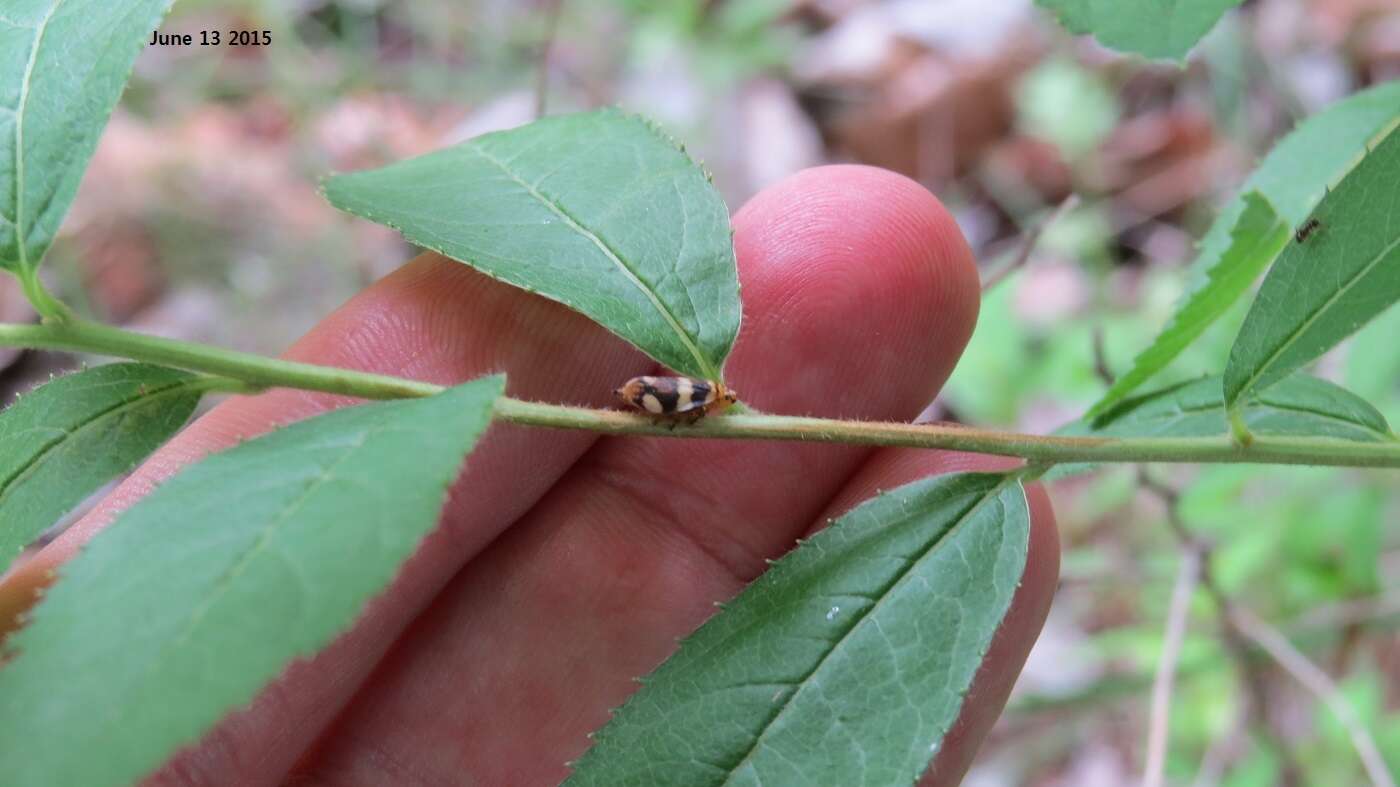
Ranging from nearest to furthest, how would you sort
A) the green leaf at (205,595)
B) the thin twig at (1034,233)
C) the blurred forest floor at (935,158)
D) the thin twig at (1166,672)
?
the green leaf at (205,595) → the thin twig at (1034,233) → the thin twig at (1166,672) → the blurred forest floor at (935,158)

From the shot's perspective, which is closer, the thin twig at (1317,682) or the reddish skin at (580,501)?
the reddish skin at (580,501)

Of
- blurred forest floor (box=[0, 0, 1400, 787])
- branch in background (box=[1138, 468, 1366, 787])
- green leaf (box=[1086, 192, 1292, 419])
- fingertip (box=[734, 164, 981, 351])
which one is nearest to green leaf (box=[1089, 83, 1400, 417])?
green leaf (box=[1086, 192, 1292, 419])

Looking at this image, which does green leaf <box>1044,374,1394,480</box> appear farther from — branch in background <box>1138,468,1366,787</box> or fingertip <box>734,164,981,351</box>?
branch in background <box>1138,468,1366,787</box>

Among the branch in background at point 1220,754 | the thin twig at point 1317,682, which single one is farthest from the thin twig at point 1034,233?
the branch in background at point 1220,754

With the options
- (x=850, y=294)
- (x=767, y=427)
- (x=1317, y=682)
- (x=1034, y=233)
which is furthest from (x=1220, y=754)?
(x=767, y=427)

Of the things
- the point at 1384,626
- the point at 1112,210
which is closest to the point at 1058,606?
the point at 1384,626

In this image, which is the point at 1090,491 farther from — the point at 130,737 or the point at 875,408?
the point at 130,737

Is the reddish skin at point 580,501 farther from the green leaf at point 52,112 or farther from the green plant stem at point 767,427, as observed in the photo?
the green leaf at point 52,112
